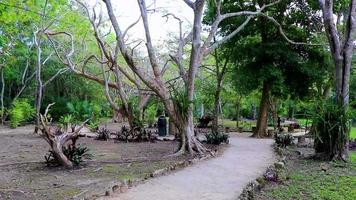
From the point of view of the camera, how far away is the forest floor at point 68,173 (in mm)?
6226

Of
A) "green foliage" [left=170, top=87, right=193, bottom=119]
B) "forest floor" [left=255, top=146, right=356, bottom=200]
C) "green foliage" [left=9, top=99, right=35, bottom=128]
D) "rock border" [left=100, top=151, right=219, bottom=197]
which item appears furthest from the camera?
"green foliage" [left=9, top=99, right=35, bottom=128]

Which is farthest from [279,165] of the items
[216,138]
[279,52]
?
[279,52]

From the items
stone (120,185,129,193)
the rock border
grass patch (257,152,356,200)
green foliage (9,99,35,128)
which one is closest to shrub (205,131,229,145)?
the rock border

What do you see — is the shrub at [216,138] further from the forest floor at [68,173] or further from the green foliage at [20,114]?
the green foliage at [20,114]

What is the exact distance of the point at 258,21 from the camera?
16.4 m

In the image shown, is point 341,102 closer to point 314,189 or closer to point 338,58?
point 338,58

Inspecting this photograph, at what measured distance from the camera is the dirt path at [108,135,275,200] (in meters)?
5.82

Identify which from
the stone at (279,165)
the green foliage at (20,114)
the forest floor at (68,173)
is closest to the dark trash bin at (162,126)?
the forest floor at (68,173)

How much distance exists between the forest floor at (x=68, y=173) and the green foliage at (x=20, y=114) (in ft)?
32.8

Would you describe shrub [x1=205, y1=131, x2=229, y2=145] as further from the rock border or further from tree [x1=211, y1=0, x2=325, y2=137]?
tree [x1=211, y1=0, x2=325, y2=137]

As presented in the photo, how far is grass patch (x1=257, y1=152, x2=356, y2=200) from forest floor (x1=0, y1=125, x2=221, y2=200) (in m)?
2.59

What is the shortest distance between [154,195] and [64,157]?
11.1ft

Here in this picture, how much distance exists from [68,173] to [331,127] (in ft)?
20.6

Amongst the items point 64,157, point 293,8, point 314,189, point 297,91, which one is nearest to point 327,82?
point 297,91
